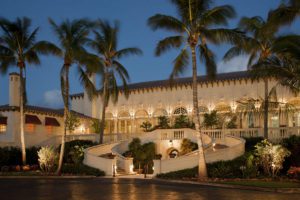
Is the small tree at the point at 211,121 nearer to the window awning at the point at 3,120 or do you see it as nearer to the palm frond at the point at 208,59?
the palm frond at the point at 208,59

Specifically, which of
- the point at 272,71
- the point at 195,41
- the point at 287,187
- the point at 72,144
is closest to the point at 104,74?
the point at 72,144

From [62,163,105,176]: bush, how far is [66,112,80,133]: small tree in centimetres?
1117

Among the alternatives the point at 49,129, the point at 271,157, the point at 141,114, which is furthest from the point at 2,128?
the point at 271,157

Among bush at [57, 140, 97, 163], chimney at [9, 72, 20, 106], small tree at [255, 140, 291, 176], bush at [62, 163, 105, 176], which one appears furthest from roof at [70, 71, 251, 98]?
small tree at [255, 140, 291, 176]

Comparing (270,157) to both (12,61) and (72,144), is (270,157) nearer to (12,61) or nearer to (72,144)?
(72,144)

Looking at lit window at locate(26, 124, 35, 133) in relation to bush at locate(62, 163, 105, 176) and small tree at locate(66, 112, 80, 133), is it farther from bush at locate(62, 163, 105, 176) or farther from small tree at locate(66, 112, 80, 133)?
bush at locate(62, 163, 105, 176)

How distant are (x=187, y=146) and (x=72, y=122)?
14.9 metres

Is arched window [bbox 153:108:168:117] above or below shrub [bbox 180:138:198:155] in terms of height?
above

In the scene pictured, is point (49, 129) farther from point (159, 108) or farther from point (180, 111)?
point (180, 111)

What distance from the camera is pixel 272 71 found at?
2342 centimetres

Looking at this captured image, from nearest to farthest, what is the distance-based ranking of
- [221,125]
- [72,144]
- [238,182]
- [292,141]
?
[238,182], [292,141], [72,144], [221,125]

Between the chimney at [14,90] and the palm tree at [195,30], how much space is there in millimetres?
18854

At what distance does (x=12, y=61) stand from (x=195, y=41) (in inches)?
632

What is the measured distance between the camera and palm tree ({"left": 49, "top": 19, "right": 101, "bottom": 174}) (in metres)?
29.1
